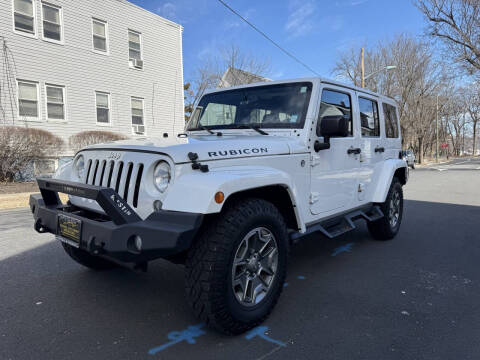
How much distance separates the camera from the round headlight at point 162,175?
8.11ft

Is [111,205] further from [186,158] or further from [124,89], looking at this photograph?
[124,89]

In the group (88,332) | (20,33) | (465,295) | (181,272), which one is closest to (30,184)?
(20,33)

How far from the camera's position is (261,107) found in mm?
3684

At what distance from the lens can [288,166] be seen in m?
3.08

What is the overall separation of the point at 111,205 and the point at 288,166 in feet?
4.86

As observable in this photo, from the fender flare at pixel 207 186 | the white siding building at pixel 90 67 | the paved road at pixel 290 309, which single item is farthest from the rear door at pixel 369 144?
the white siding building at pixel 90 67

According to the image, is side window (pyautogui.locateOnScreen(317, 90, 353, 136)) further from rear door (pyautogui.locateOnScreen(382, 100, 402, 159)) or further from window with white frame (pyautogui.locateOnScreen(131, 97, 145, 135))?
window with white frame (pyautogui.locateOnScreen(131, 97, 145, 135))

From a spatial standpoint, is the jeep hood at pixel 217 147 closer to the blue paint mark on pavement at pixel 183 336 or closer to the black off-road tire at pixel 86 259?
the black off-road tire at pixel 86 259

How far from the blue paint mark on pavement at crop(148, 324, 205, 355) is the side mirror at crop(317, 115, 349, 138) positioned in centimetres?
195

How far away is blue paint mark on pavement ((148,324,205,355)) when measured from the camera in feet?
7.98

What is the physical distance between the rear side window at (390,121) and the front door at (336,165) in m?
1.19

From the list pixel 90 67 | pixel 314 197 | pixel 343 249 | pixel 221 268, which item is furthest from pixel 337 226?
pixel 90 67

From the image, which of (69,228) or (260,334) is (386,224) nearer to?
(260,334)

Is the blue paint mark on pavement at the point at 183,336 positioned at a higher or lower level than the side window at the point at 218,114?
lower
